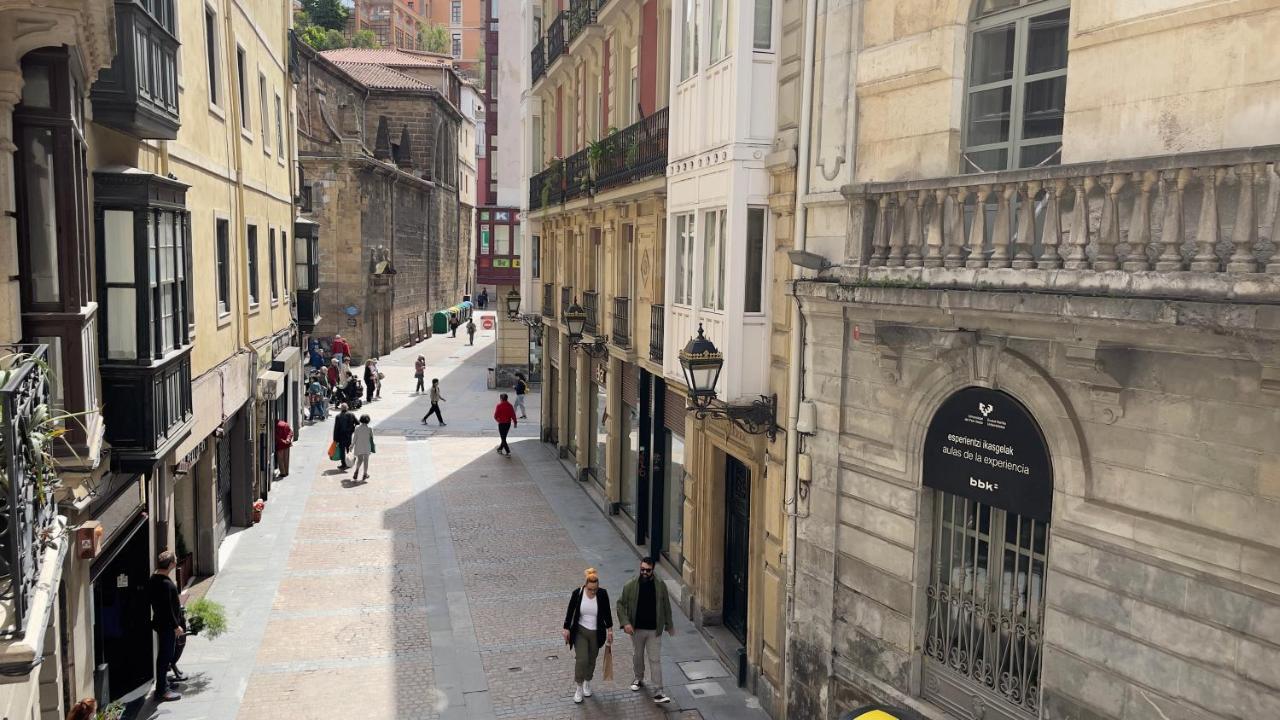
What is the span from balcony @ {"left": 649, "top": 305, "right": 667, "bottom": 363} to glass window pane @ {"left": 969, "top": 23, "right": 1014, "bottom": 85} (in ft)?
22.6

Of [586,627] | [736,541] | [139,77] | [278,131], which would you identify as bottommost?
[586,627]

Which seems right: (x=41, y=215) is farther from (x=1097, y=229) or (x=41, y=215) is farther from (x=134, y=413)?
(x=1097, y=229)

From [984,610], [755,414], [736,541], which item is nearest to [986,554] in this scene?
[984,610]

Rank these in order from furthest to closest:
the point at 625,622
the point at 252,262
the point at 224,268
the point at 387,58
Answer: the point at 387,58
the point at 252,262
the point at 224,268
the point at 625,622

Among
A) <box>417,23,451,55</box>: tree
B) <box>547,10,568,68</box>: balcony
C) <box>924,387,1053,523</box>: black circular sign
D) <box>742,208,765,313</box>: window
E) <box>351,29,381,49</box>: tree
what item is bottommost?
<box>924,387,1053,523</box>: black circular sign

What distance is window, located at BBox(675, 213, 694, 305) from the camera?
42.3 feet

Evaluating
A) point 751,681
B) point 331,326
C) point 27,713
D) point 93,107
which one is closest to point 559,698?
point 751,681

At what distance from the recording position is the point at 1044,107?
7750mm

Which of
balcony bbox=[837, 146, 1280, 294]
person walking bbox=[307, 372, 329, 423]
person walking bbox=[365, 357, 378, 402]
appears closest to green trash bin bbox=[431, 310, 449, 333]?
person walking bbox=[365, 357, 378, 402]

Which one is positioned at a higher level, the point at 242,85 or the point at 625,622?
the point at 242,85

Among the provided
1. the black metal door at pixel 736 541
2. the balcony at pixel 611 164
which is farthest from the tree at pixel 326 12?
the black metal door at pixel 736 541

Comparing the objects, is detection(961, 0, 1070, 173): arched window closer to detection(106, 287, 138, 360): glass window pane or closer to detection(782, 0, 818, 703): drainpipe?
detection(782, 0, 818, 703): drainpipe

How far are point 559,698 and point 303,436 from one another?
18.5m

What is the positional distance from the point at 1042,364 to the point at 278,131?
18.7m
